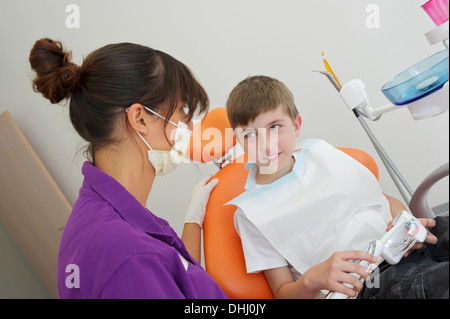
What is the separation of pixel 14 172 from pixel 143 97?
169 cm

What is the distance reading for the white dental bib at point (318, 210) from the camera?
1.16 m

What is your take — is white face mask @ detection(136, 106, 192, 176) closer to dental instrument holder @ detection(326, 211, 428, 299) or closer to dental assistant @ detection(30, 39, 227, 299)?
dental assistant @ detection(30, 39, 227, 299)

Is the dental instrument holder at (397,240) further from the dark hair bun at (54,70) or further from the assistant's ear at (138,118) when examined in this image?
the dark hair bun at (54,70)

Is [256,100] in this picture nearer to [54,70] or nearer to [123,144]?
[123,144]

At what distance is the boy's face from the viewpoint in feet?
3.98

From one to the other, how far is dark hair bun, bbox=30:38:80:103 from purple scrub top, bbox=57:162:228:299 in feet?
0.68

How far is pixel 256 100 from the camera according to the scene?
1.23 metres

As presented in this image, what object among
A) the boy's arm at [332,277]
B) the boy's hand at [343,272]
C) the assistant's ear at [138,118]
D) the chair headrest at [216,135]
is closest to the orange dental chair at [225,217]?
the chair headrest at [216,135]

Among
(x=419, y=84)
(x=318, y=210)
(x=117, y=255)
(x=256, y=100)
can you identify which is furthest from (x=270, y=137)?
(x=117, y=255)

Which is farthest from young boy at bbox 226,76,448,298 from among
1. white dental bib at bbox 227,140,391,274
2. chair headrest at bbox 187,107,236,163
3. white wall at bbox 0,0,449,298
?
white wall at bbox 0,0,449,298

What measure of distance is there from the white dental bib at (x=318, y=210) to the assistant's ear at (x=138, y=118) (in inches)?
14.4

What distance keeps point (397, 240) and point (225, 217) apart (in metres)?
0.57
